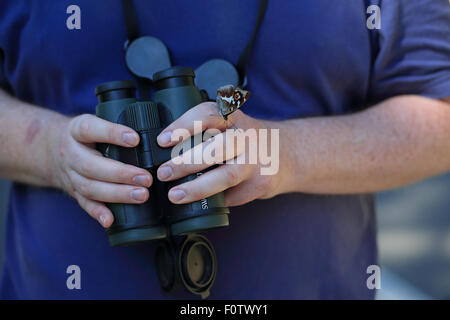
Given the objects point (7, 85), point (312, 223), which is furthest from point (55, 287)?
point (312, 223)

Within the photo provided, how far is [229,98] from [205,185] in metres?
0.16

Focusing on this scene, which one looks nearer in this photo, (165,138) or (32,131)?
(165,138)

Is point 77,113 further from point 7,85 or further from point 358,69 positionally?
point 358,69

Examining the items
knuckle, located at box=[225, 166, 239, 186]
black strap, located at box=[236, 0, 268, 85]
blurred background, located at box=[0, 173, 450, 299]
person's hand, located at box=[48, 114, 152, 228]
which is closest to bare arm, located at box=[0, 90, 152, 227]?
person's hand, located at box=[48, 114, 152, 228]

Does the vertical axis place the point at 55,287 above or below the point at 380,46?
below

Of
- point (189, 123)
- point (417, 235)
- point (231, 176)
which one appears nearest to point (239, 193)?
point (231, 176)

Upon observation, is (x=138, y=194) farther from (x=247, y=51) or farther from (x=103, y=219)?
(x=247, y=51)

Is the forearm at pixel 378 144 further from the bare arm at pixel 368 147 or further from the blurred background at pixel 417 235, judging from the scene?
the blurred background at pixel 417 235

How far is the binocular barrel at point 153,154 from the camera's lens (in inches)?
41.2

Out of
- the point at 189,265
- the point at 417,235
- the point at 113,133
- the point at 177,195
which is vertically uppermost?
the point at 417,235

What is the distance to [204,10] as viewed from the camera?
1274 millimetres

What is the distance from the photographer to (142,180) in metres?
1.04
